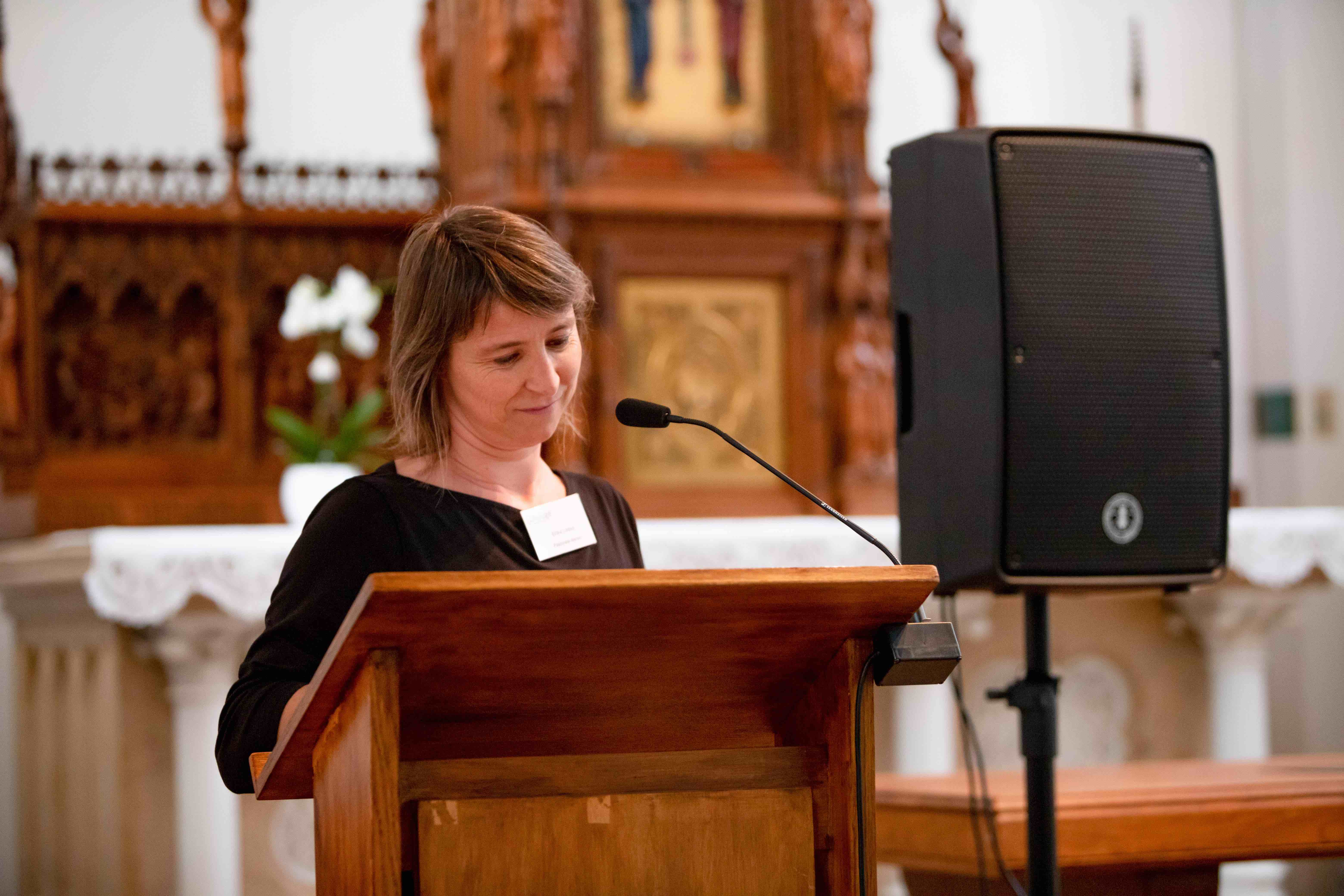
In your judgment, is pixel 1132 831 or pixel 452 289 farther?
pixel 1132 831

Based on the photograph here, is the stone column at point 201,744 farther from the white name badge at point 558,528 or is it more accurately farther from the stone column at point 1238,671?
the stone column at point 1238,671

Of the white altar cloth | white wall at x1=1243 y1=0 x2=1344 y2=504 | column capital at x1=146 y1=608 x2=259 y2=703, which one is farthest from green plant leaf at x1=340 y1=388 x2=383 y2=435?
white wall at x1=1243 y1=0 x2=1344 y2=504

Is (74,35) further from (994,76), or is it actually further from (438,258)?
(438,258)

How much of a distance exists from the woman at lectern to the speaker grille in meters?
0.58

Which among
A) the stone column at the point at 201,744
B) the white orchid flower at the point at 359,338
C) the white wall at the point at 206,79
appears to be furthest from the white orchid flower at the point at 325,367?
the white wall at the point at 206,79

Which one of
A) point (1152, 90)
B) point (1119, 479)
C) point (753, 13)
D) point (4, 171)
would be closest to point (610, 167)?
point (753, 13)

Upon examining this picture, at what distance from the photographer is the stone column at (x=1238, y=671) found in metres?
4.05

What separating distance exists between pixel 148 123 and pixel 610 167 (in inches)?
89.9

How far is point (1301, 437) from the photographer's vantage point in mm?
5645

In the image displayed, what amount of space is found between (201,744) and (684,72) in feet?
7.55

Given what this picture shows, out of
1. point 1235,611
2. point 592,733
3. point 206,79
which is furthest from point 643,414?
point 206,79

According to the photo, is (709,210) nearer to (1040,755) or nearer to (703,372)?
(703,372)

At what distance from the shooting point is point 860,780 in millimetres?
1297

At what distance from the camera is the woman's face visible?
5.38ft
